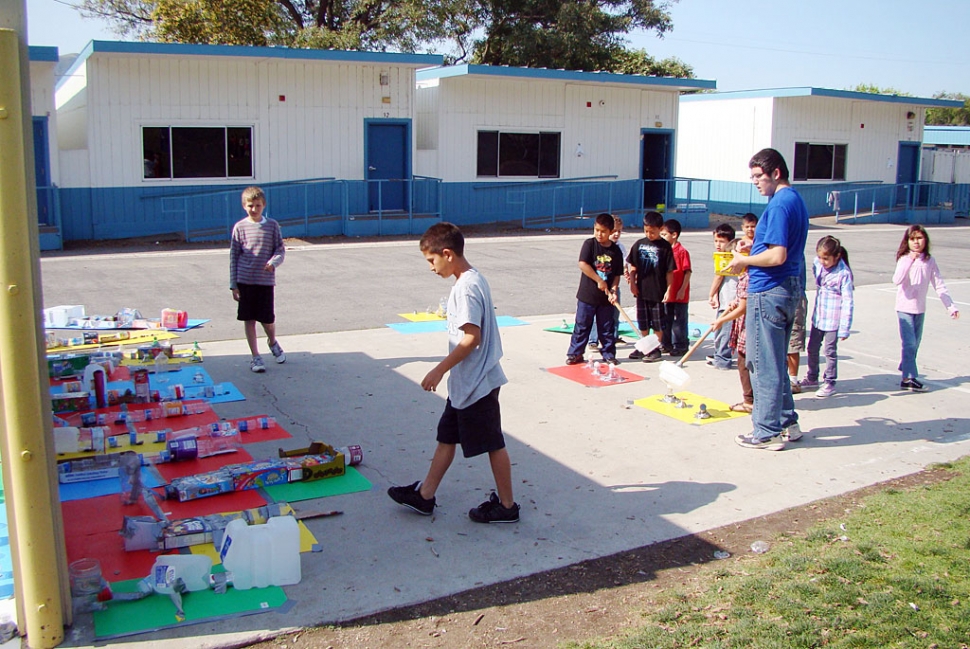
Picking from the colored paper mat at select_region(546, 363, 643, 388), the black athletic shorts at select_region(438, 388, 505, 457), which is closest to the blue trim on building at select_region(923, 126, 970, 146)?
the colored paper mat at select_region(546, 363, 643, 388)

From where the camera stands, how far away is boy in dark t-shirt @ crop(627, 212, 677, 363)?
29.8 feet

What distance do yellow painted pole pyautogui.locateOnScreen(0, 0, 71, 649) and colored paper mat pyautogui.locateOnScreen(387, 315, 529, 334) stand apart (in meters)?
6.72

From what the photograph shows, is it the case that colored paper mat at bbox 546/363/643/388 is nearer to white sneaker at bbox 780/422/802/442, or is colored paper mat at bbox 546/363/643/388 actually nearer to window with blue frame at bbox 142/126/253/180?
white sneaker at bbox 780/422/802/442

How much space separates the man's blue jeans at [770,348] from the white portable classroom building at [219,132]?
1524cm

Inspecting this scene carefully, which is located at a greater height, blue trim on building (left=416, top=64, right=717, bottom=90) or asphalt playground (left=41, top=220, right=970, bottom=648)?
blue trim on building (left=416, top=64, right=717, bottom=90)

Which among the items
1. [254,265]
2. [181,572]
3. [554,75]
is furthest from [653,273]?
[554,75]

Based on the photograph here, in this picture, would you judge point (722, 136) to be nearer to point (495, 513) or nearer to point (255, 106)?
point (255, 106)

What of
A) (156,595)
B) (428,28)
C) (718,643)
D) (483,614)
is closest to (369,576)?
(483,614)

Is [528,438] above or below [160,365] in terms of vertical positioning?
below

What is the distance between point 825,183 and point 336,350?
1008 inches

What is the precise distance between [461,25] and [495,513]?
33.1 m

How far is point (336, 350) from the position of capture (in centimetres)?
923

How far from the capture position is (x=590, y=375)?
27.4 ft

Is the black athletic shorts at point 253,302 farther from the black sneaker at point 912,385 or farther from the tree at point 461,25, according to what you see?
the tree at point 461,25
